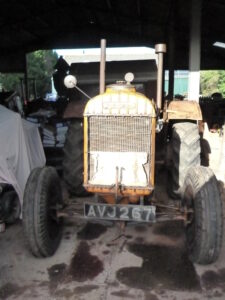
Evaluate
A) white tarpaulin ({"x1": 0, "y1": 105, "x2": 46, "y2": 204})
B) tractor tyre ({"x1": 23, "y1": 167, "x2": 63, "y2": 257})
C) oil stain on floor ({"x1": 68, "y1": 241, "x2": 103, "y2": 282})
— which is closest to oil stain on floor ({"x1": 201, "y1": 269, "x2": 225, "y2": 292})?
oil stain on floor ({"x1": 68, "y1": 241, "x2": 103, "y2": 282})

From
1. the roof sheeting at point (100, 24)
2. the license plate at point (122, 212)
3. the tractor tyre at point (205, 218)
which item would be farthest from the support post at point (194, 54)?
the license plate at point (122, 212)

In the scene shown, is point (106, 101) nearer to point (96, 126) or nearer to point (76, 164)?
point (96, 126)

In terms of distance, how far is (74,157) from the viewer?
470 cm

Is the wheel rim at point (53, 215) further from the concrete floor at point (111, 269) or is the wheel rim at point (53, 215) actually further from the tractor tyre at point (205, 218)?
the tractor tyre at point (205, 218)

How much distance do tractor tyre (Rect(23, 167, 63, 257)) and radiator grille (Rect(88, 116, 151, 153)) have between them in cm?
66

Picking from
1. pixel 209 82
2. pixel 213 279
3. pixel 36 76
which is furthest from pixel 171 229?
pixel 36 76

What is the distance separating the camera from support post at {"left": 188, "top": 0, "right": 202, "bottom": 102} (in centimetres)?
722

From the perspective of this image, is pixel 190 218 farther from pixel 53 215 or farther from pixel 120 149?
pixel 53 215

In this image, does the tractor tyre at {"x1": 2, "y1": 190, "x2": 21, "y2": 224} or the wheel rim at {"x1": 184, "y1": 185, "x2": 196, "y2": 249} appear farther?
the tractor tyre at {"x1": 2, "y1": 190, "x2": 21, "y2": 224}

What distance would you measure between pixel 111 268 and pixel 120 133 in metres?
1.27

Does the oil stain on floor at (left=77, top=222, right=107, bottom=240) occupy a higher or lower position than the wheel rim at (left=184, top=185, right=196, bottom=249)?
lower

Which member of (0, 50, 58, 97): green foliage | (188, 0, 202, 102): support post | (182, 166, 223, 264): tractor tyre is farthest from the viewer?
(0, 50, 58, 97): green foliage

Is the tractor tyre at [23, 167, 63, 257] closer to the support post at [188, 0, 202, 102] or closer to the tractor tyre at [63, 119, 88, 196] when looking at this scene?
the tractor tyre at [63, 119, 88, 196]

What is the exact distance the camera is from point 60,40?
16297mm
